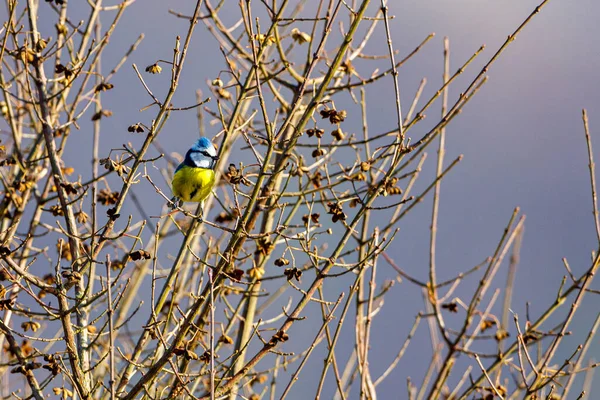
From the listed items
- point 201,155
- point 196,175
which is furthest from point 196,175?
point 201,155

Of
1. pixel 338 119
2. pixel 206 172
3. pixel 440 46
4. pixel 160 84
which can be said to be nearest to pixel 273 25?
pixel 338 119

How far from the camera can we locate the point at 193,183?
4.38m

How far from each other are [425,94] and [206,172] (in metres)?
12.1

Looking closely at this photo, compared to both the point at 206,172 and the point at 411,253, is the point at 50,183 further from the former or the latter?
the point at 411,253

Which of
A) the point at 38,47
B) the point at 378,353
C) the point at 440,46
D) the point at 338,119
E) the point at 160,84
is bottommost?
the point at 338,119

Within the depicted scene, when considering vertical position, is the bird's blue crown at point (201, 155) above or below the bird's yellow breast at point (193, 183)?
above

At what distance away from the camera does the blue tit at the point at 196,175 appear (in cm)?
434

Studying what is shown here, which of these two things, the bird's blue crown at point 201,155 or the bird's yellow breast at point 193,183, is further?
the bird's blue crown at point 201,155

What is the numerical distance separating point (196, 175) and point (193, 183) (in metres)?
0.05

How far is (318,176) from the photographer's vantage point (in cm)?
448

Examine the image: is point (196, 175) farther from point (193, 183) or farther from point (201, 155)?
point (201, 155)

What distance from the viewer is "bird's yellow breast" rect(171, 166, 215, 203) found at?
14.2 feet

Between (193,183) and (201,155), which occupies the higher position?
(201,155)

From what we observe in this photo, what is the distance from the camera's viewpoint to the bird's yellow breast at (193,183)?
4324mm
